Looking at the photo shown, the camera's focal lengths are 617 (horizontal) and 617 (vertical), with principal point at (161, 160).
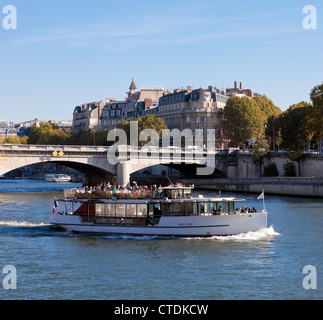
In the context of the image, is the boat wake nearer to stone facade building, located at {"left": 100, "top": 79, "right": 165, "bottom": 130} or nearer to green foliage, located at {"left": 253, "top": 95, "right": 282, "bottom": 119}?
green foliage, located at {"left": 253, "top": 95, "right": 282, "bottom": 119}

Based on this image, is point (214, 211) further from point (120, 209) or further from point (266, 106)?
point (266, 106)

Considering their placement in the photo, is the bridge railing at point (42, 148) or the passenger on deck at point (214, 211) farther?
the bridge railing at point (42, 148)

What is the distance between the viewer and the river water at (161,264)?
23438 mm

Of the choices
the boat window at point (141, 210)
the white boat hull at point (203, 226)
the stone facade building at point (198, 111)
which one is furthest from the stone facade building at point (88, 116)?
the white boat hull at point (203, 226)

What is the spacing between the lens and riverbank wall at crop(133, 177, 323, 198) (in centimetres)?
6270

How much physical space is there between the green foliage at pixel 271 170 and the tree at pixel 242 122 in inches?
727

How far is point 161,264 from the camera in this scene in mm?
28391

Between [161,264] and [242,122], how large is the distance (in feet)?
247

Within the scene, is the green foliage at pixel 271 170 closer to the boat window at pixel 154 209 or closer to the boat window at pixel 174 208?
the boat window at pixel 154 209

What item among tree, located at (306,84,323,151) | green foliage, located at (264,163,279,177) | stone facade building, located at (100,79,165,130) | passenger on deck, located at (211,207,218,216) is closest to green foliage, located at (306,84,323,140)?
tree, located at (306,84,323,151)

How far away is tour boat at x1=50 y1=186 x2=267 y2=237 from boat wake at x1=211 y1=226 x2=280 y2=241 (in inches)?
10.1
